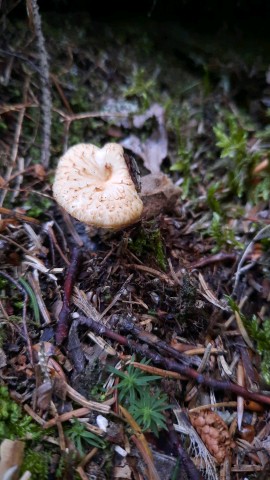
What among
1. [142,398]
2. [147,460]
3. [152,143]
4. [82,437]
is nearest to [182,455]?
[147,460]

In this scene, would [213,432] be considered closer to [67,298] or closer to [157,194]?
[67,298]

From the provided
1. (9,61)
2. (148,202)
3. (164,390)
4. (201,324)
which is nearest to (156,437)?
(164,390)

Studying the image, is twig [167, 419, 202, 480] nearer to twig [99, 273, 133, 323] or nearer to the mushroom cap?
twig [99, 273, 133, 323]

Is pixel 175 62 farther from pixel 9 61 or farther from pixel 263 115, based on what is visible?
pixel 9 61

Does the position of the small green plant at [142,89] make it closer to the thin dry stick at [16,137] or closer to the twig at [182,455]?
the thin dry stick at [16,137]

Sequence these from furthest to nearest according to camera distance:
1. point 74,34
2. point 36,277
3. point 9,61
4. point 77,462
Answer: point 74,34
point 9,61
point 36,277
point 77,462

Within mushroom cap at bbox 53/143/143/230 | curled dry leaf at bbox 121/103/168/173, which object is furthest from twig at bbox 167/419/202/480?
curled dry leaf at bbox 121/103/168/173
